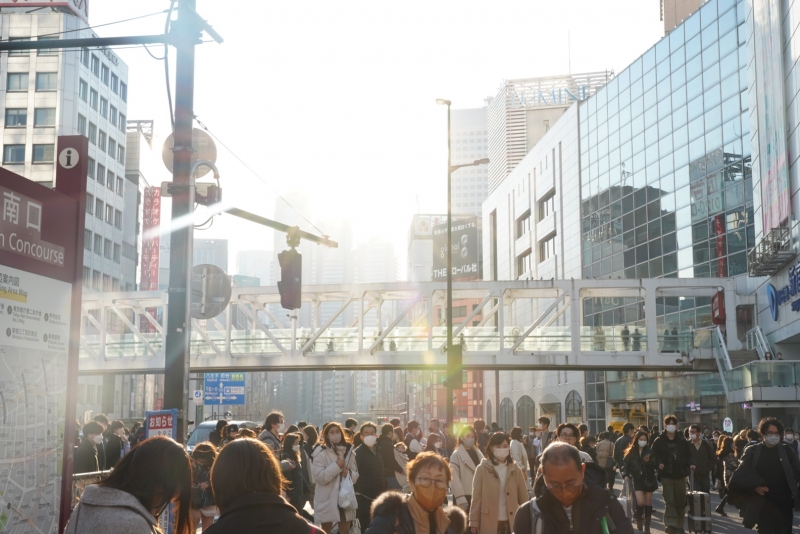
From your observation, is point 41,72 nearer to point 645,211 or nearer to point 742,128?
point 645,211

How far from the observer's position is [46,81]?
6912 centimetres

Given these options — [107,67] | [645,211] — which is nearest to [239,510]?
[645,211]

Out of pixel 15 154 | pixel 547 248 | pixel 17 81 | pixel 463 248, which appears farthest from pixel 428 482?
pixel 463 248

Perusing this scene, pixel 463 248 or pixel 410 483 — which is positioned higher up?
pixel 463 248

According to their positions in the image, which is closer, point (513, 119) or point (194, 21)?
point (194, 21)

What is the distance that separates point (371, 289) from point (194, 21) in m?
33.3

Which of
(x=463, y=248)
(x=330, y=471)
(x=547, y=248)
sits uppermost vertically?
(x=463, y=248)

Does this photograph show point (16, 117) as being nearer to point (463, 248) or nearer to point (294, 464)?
point (463, 248)

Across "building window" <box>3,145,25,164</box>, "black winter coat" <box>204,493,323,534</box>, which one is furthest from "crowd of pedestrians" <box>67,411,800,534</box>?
"building window" <box>3,145,25,164</box>

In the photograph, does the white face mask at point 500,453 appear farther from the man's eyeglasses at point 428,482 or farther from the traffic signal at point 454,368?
the traffic signal at point 454,368

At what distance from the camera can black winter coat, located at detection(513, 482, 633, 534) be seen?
520 cm

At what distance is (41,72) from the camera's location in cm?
6906

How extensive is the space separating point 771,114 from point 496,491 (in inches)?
1048

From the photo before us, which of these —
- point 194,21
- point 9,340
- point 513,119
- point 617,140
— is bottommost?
point 9,340
